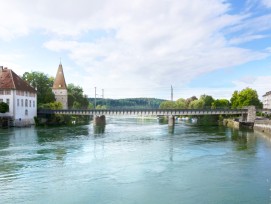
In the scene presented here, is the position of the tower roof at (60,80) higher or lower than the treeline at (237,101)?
higher

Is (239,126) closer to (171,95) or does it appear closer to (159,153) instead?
(159,153)

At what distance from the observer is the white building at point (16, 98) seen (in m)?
56.0

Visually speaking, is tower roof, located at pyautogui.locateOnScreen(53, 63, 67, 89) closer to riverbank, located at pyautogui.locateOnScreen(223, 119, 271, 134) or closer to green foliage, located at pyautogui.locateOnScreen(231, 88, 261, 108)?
riverbank, located at pyautogui.locateOnScreen(223, 119, 271, 134)

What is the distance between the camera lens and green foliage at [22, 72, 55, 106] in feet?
245

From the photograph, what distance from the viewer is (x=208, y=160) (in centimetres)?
2416

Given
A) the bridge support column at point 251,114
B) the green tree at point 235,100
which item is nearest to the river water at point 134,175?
the bridge support column at point 251,114

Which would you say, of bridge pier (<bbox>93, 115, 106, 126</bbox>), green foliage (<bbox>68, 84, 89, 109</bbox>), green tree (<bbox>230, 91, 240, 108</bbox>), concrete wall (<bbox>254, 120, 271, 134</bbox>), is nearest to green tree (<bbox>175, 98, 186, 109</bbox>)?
green tree (<bbox>230, 91, 240, 108</bbox>)

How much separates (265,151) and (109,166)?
1554cm

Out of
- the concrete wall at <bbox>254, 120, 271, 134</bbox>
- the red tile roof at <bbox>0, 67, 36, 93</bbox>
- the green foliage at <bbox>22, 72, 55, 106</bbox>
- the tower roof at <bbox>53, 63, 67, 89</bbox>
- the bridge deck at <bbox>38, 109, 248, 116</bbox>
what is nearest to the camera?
the concrete wall at <bbox>254, 120, 271, 134</bbox>

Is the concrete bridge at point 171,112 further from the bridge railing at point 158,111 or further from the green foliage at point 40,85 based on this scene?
the green foliage at point 40,85

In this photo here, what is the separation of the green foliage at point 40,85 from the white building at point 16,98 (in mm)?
9863

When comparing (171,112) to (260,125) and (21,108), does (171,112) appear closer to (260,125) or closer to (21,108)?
(260,125)

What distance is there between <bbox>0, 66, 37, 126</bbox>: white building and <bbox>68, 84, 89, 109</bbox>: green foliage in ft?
88.3

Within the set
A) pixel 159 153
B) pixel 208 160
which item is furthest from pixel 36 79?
pixel 208 160
